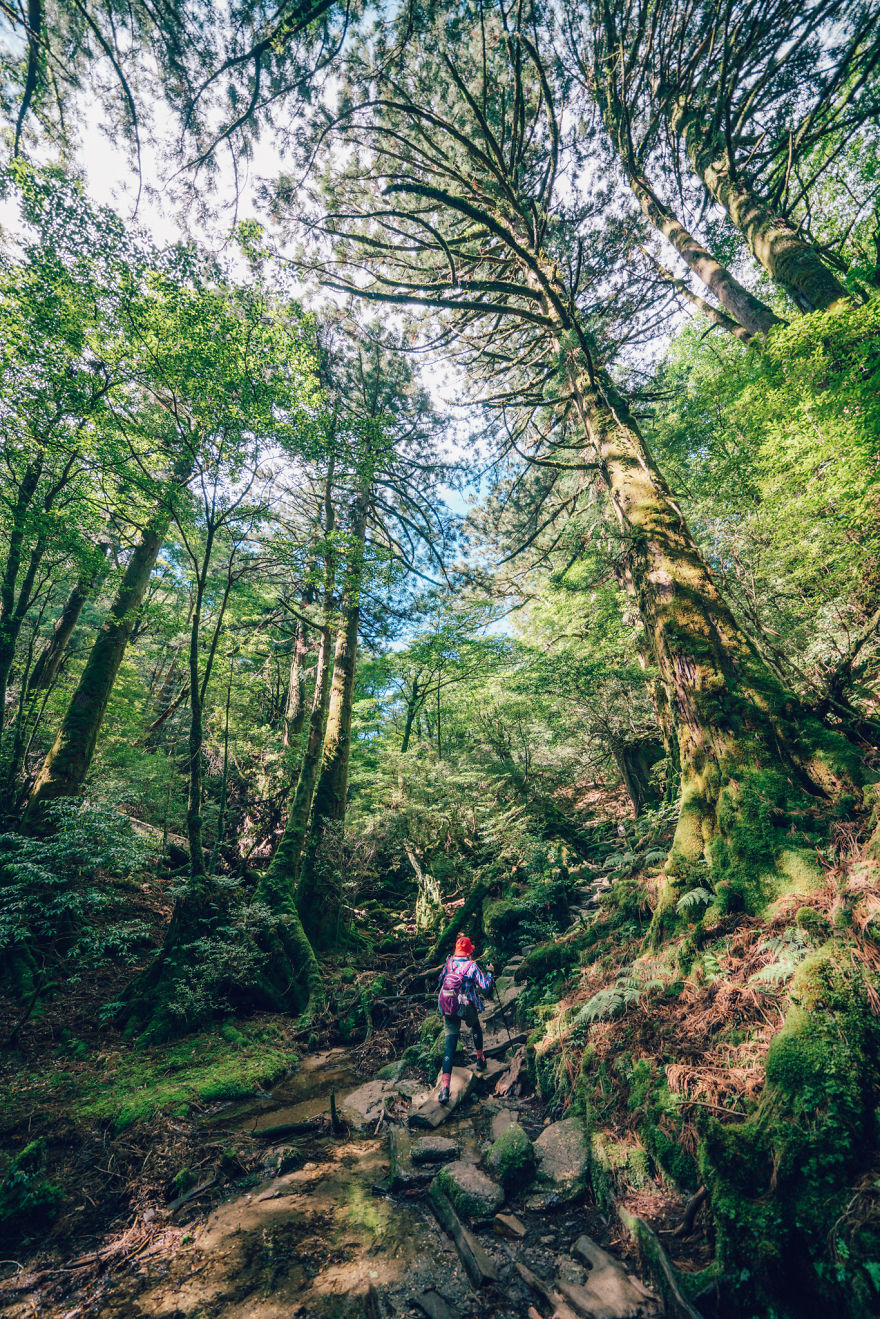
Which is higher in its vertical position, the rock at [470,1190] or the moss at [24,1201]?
the moss at [24,1201]

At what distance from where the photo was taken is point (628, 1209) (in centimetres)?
280

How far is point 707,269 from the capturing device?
28.6ft

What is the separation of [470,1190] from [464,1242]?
460 millimetres

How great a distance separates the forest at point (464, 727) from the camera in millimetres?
2795

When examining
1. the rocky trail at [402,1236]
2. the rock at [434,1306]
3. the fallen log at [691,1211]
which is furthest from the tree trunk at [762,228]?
the rock at [434,1306]

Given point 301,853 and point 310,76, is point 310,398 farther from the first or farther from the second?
point 301,853

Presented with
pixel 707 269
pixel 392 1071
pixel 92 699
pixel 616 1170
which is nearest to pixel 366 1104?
pixel 392 1071

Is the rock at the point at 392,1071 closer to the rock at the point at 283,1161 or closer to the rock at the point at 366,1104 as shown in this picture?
the rock at the point at 366,1104

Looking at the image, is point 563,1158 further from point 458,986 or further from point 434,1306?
point 458,986

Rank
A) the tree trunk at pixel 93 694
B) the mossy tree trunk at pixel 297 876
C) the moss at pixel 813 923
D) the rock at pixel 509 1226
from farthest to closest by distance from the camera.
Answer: the tree trunk at pixel 93 694 → the mossy tree trunk at pixel 297 876 → the moss at pixel 813 923 → the rock at pixel 509 1226

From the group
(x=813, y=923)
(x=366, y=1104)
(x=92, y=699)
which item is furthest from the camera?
(x=92, y=699)

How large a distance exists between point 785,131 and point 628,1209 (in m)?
14.0

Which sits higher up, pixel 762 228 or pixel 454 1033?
pixel 762 228

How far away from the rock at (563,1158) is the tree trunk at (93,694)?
8904 mm
